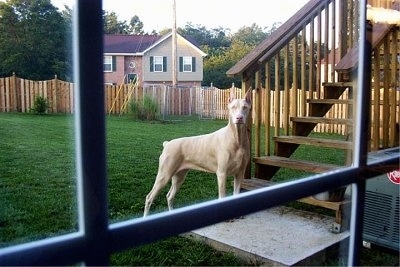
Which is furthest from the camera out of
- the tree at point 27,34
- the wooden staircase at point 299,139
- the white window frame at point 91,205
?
the wooden staircase at point 299,139

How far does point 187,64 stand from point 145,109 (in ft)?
2.53

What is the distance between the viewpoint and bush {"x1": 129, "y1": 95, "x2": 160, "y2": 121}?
3150 mm

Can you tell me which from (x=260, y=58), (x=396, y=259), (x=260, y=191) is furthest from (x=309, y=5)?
(x=260, y=191)

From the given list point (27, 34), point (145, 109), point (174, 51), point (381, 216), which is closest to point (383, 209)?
point (381, 216)

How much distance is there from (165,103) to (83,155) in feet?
9.79

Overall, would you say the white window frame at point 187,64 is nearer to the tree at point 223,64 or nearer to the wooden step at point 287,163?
the tree at point 223,64

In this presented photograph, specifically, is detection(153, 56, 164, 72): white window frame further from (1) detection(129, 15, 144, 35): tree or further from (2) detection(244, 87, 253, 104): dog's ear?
(2) detection(244, 87, 253, 104): dog's ear

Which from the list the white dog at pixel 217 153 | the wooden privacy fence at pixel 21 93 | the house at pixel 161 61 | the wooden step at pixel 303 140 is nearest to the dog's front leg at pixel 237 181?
the white dog at pixel 217 153

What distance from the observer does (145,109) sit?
349 centimetres

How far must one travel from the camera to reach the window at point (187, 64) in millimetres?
2746

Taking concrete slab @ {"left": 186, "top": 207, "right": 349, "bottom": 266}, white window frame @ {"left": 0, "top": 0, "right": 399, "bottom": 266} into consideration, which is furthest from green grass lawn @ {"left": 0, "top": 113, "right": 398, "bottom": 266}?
white window frame @ {"left": 0, "top": 0, "right": 399, "bottom": 266}

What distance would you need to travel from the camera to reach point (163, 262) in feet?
4.90

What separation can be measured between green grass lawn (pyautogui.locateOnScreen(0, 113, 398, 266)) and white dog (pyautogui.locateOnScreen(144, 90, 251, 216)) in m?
0.11

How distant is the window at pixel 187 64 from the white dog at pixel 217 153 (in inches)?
12.7
